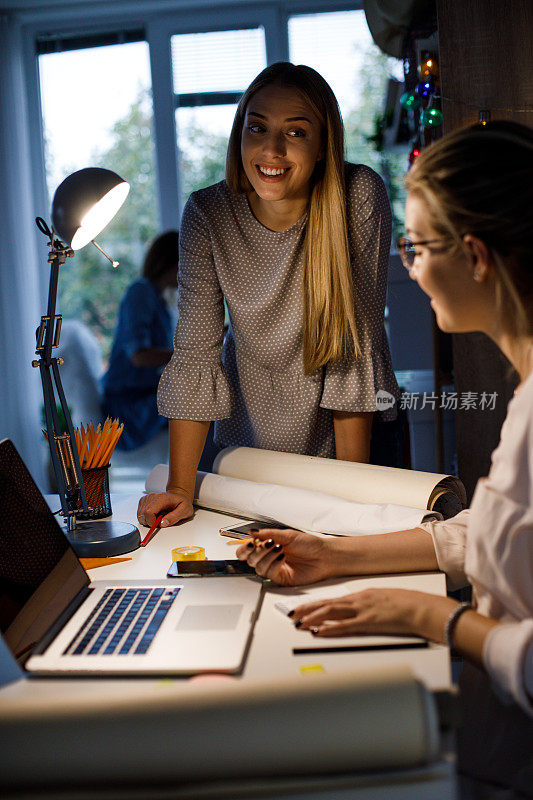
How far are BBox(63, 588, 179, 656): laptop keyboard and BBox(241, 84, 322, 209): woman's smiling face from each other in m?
0.82

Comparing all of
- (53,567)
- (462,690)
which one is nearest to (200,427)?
(53,567)

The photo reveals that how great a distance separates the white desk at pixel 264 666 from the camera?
0.64m

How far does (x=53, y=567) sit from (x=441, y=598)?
0.48 meters

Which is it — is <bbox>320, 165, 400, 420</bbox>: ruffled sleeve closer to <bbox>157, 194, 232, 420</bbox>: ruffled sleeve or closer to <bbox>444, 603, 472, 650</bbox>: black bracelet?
<bbox>157, 194, 232, 420</bbox>: ruffled sleeve

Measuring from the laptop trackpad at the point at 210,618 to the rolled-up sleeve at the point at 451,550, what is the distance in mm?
303

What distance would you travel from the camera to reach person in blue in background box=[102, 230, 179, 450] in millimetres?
3625

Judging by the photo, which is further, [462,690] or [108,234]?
[108,234]

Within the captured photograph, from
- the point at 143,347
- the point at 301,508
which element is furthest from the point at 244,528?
the point at 143,347

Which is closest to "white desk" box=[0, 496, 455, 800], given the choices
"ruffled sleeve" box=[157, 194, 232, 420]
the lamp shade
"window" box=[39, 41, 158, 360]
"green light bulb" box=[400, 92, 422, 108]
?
"ruffled sleeve" box=[157, 194, 232, 420]

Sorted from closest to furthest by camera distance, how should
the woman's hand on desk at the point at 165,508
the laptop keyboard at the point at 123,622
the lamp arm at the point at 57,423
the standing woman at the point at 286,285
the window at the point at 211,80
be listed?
the laptop keyboard at the point at 123,622 < the lamp arm at the point at 57,423 < the woman's hand on desk at the point at 165,508 < the standing woman at the point at 286,285 < the window at the point at 211,80

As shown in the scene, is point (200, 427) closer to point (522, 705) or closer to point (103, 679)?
point (103, 679)

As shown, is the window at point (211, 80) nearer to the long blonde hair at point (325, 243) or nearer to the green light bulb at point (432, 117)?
the green light bulb at point (432, 117)

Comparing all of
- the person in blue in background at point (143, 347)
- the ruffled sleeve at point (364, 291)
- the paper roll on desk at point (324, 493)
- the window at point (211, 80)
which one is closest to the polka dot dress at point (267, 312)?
the ruffled sleeve at point (364, 291)

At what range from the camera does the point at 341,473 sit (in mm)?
1435
